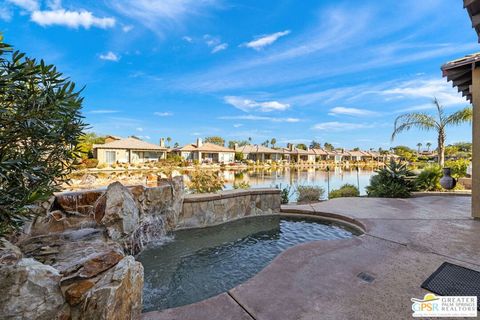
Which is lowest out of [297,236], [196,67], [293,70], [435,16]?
[297,236]

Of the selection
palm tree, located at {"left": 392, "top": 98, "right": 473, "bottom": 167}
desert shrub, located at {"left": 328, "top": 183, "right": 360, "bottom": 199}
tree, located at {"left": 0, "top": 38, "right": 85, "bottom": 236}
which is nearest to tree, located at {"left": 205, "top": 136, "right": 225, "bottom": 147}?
palm tree, located at {"left": 392, "top": 98, "right": 473, "bottom": 167}

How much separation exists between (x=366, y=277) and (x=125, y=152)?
38235 mm

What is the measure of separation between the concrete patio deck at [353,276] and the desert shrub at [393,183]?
3425 millimetres

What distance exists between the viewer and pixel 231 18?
47.1ft

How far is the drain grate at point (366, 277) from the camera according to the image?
2.82 meters

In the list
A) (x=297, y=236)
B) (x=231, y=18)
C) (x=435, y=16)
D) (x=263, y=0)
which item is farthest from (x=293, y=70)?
(x=297, y=236)

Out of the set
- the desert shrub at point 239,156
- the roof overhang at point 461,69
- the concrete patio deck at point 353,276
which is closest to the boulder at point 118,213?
the concrete patio deck at point 353,276

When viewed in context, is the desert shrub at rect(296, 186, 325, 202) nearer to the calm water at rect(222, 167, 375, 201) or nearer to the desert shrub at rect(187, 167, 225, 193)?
the calm water at rect(222, 167, 375, 201)

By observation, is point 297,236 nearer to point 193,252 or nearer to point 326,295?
point 193,252

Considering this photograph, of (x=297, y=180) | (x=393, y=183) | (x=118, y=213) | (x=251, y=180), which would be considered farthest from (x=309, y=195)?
(x=297, y=180)

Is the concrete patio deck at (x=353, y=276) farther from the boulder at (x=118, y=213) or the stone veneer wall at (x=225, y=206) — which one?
the stone veneer wall at (x=225, y=206)

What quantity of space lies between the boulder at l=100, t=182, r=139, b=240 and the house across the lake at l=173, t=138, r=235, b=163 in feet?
132

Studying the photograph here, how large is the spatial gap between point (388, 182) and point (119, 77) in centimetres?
→ 3110

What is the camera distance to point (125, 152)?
35.6 meters
